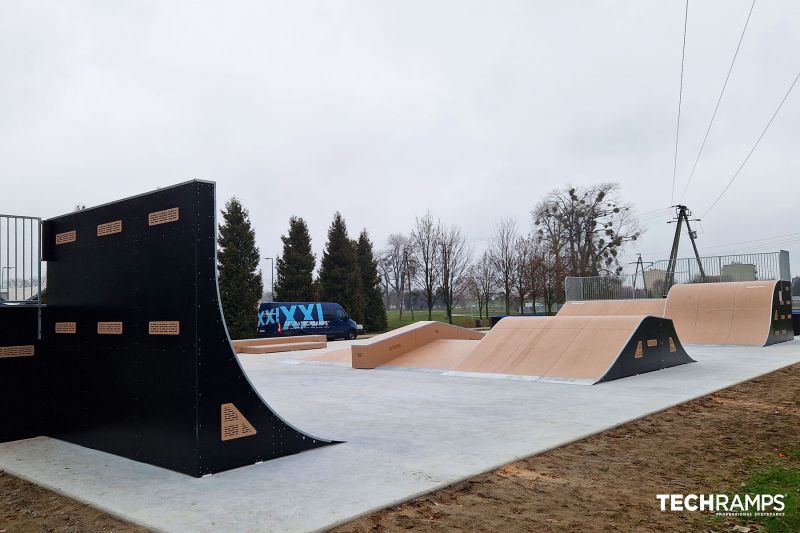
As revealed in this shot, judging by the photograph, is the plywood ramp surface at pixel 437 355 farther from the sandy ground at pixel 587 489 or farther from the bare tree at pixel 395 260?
the bare tree at pixel 395 260

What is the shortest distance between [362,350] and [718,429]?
9133mm

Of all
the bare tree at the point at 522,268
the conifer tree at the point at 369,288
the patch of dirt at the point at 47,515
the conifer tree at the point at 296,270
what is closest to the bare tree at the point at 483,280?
the bare tree at the point at 522,268

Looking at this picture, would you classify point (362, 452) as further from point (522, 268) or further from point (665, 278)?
point (522, 268)

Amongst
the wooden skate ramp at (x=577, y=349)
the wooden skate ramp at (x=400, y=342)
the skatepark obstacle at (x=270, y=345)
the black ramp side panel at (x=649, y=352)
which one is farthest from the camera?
the skatepark obstacle at (x=270, y=345)

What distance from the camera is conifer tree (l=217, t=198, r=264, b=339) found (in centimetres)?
3080

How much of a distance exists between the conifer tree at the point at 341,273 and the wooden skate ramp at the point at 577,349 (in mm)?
26497

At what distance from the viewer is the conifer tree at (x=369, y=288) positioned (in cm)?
4212

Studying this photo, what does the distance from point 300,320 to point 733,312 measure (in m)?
19.4

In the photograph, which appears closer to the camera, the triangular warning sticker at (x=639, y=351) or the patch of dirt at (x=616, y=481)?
the patch of dirt at (x=616, y=481)

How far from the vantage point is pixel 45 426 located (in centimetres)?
686

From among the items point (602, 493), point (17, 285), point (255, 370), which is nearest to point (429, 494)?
point (602, 493)

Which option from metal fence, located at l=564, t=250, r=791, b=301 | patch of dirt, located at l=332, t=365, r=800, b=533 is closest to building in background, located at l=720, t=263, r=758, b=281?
metal fence, located at l=564, t=250, r=791, b=301

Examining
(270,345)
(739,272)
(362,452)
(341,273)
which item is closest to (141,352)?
(362,452)

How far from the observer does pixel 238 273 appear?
103 feet
